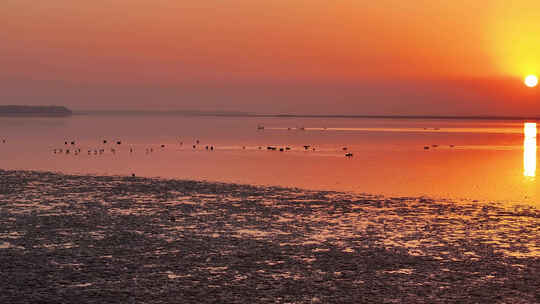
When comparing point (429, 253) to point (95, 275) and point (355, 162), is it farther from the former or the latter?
point (355, 162)

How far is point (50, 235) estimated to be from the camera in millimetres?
21312

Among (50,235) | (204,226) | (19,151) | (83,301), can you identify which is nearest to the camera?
(83,301)

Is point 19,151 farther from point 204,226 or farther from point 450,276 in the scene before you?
point 450,276

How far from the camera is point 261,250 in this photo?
1945 centimetres

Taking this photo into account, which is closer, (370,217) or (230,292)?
(230,292)

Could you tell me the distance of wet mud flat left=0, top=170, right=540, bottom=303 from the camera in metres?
14.9

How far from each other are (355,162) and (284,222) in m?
37.8

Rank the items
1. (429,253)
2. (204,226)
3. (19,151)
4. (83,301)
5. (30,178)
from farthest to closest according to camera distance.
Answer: (19,151)
(30,178)
(204,226)
(429,253)
(83,301)

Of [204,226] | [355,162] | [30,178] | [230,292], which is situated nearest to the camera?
[230,292]

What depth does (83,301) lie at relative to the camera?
45.7ft

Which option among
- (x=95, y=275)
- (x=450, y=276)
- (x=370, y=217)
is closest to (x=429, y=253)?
(x=450, y=276)

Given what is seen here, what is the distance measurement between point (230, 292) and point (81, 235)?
8.79 meters

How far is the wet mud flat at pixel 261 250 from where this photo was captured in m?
14.9

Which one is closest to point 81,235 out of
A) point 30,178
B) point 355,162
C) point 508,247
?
point 508,247
